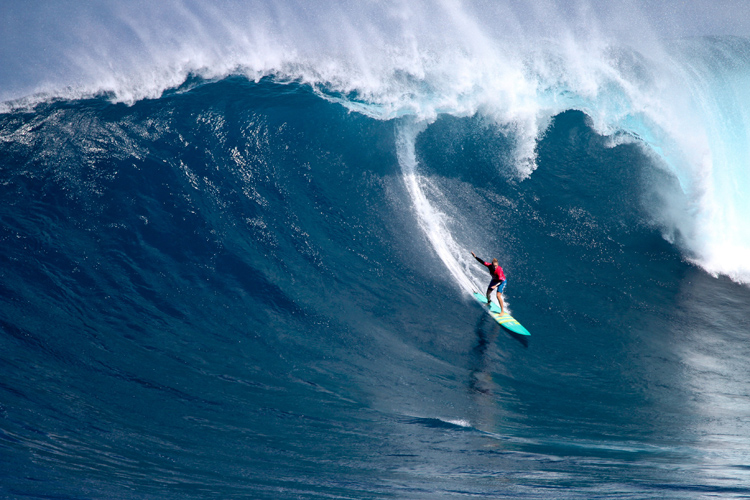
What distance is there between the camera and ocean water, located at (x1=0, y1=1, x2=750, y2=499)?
17.7 ft

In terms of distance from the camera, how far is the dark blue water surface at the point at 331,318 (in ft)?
17.2

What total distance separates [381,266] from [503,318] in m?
2.23

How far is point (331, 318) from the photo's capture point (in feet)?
24.7

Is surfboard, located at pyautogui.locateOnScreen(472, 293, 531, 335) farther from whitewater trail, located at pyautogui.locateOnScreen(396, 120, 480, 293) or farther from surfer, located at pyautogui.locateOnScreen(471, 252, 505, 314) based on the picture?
whitewater trail, located at pyautogui.locateOnScreen(396, 120, 480, 293)

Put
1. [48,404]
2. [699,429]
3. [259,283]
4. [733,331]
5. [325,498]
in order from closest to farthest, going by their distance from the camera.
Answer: [325,498] → [48,404] → [699,429] → [259,283] → [733,331]

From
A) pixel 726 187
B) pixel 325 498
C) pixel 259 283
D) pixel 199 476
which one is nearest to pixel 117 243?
pixel 259 283

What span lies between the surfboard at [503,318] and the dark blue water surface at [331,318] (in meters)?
0.13

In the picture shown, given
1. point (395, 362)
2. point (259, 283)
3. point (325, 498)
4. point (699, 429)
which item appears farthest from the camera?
point (259, 283)

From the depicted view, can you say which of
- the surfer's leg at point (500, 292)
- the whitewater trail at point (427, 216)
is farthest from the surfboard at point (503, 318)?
the whitewater trail at point (427, 216)

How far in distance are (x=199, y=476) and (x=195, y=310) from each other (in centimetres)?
285

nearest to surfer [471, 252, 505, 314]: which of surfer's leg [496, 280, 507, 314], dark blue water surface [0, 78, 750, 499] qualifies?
surfer's leg [496, 280, 507, 314]

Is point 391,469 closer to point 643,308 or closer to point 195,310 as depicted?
point 195,310

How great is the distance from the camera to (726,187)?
36.9 feet

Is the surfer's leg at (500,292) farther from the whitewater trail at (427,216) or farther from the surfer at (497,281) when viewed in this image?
the whitewater trail at (427,216)
